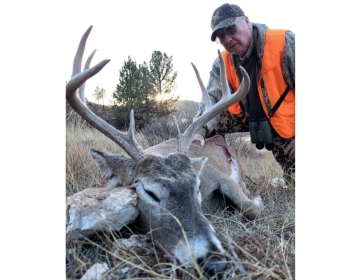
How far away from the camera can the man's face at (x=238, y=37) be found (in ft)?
11.4

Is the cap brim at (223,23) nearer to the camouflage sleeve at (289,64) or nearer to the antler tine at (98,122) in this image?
the camouflage sleeve at (289,64)

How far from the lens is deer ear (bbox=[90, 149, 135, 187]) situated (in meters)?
2.84

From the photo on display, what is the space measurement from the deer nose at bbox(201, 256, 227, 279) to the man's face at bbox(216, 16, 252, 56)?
2.18 m

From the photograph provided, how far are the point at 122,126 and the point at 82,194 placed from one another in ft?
2.27

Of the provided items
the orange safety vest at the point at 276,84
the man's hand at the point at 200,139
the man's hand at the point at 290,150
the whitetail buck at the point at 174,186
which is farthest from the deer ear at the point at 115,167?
the orange safety vest at the point at 276,84

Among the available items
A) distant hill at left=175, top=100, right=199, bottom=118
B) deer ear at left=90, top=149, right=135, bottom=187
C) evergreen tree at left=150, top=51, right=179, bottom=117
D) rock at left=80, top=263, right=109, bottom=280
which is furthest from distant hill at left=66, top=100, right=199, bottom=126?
rock at left=80, top=263, right=109, bottom=280

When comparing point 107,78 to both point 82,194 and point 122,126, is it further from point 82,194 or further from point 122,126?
point 82,194

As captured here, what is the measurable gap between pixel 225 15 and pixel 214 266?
80.0 inches

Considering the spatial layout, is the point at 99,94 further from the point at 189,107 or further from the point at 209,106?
the point at 209,106

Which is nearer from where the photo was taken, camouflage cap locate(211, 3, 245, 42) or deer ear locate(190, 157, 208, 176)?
camouflage cap locate(211, 3, 245, 42)

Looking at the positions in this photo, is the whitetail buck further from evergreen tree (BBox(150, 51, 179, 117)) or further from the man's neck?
the man's neck

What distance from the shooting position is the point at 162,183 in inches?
95.4
